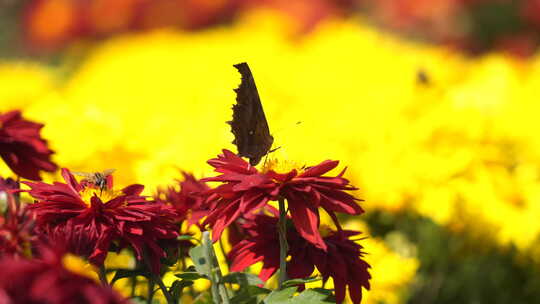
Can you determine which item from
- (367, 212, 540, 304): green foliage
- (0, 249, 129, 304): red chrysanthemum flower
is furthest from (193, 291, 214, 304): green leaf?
(367, 212, 540, 304): green foliage

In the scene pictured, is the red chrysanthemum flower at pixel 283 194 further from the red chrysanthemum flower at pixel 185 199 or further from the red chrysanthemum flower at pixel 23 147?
the red chrysanthemum flower at pixel 23 147

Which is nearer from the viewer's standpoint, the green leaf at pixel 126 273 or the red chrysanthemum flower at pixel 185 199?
the green leaf at pixel 126 273

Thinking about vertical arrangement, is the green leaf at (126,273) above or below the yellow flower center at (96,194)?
below

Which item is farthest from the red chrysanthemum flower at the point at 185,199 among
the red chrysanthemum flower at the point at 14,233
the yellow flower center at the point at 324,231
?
the red chrysanthemum flower at the point at 14,233

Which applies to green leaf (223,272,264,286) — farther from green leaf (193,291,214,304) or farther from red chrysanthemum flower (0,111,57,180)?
red chrysanthemum flower (0,111,57,180)

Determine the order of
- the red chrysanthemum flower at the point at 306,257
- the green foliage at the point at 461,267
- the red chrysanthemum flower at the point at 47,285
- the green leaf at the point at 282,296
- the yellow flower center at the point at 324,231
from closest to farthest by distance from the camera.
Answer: the red chrysanthemum flower at the point at 47,285 → the green leaf at the point at 282,296 → the red chrysanthemum flower at the point at 306,257 → the yellow flower center at the point at 324,231 → the green foliage at the point at 461,267

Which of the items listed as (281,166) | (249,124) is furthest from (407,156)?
(281,166)
